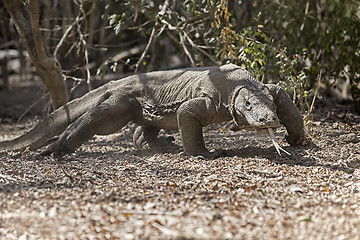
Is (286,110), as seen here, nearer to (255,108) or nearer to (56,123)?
(255,108)

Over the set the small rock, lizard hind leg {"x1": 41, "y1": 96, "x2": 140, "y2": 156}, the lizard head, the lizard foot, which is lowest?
the lizard foot

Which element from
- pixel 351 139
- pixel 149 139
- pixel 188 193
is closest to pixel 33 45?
pixel 149 139

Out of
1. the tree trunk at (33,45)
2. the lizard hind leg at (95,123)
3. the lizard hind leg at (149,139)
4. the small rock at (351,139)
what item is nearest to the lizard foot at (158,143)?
the lizard hind leg at (149,139)

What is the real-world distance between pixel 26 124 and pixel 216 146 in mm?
4303

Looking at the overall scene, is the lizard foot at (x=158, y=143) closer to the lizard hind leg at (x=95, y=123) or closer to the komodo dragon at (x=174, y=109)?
the komodo dragon at (x=174, y=109)

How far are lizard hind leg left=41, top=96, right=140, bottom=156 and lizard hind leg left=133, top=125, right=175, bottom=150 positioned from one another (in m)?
0.39

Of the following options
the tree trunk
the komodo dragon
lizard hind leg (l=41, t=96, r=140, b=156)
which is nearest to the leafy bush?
the tree trunk

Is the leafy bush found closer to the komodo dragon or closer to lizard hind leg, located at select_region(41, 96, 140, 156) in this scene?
the komodo dragon

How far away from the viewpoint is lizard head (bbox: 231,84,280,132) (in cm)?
457

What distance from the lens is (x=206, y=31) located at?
25.2ft

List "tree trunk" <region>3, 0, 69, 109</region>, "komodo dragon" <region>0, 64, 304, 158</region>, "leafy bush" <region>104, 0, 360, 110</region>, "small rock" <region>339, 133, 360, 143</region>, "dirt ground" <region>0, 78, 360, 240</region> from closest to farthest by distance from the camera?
"dirt ground" <region>0, 78, 360, 240</region>, "komodo dragon" <region>0, 64, 304, 158</region>, "small rock" <region>339, 133, 360, 143</region>, "tree trunk" <region>3, 0, 69, 109</region>, "leafy bush" <region>104, 0, 360, 110</region>

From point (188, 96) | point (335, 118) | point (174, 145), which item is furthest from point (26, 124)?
point (335, 118)

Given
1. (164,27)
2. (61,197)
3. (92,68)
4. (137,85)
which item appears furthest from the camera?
(92,68)

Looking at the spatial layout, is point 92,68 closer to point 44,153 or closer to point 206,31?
point 206,31
